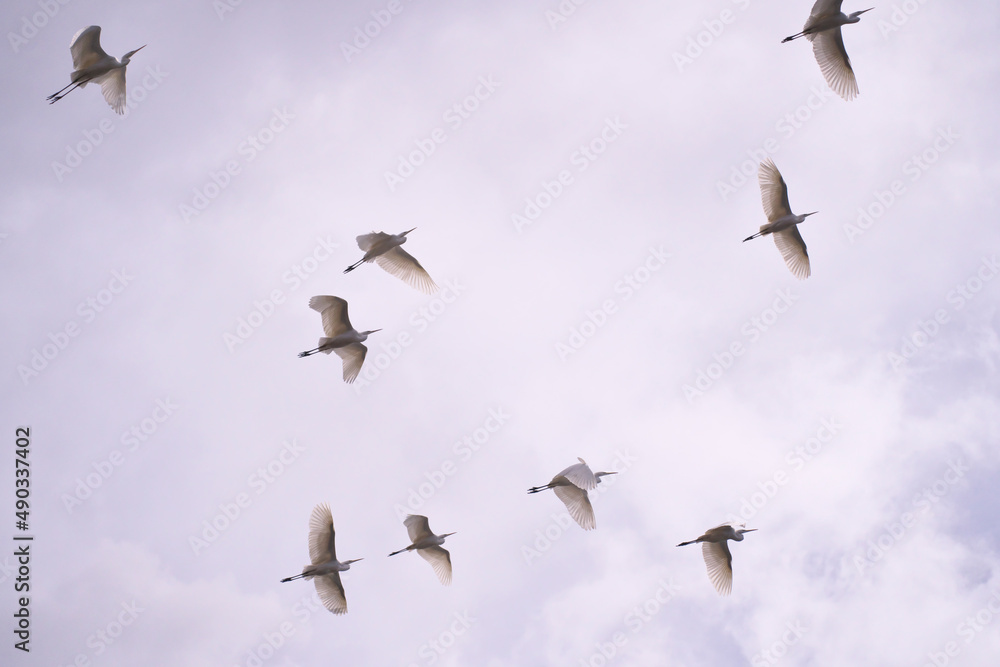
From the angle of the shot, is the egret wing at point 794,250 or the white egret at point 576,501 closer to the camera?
the white egret at point 576,501

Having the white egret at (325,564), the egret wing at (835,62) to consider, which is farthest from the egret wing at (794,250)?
the white egret at (325,564)

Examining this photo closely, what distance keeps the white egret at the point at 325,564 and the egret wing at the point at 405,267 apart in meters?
8.41

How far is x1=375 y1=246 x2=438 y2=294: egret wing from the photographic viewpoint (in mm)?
34875

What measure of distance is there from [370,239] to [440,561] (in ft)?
37.7

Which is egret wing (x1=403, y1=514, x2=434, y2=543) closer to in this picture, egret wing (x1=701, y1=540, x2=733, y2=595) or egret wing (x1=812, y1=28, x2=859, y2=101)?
egret wing (x1=701, y1=540, x2=733, y2=595)

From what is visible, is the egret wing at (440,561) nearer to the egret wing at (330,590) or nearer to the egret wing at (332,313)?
the egret wing at (330,590)

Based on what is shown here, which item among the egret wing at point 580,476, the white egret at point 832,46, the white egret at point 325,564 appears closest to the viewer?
the egret wing at point 580,476

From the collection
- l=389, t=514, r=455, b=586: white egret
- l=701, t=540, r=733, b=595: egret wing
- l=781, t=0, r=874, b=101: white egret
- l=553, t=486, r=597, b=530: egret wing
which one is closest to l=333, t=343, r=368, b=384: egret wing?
l=389, t=514, r=455, b=586: white egret

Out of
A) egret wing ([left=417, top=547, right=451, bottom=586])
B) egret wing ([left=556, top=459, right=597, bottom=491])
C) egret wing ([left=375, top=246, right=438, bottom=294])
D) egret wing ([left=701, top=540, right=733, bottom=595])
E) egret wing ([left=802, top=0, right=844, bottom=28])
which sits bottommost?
egret wing ([left=701, top=540, right=733, bottom=595])

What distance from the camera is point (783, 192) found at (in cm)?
3319

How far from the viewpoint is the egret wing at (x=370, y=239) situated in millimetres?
33156

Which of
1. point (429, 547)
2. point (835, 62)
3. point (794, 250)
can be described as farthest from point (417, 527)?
point (835, 62)

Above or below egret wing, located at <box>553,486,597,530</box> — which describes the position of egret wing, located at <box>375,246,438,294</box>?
above

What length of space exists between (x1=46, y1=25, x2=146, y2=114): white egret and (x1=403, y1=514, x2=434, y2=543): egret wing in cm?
1652
